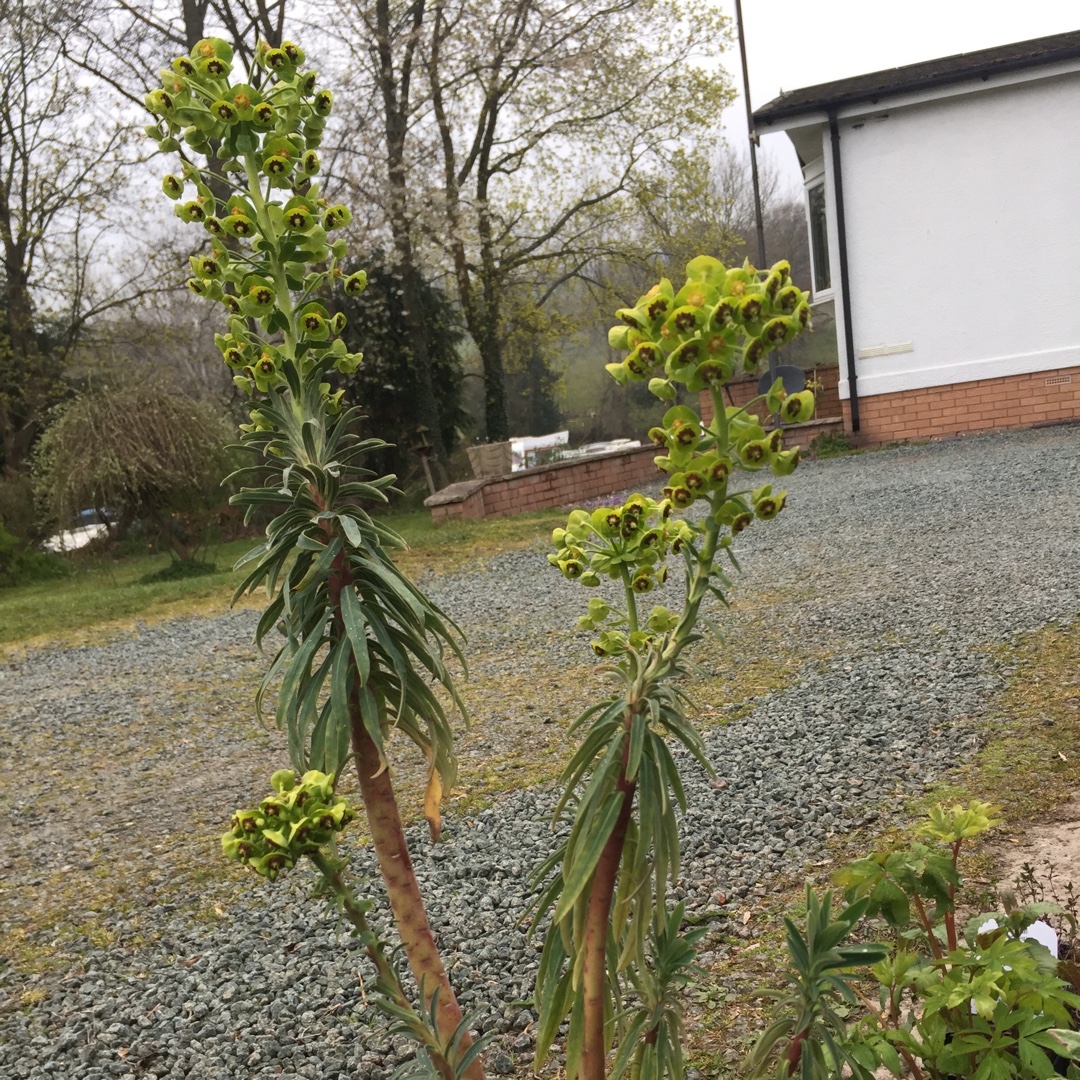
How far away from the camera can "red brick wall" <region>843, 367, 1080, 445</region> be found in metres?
11.4

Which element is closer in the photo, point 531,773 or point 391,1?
point 531,773

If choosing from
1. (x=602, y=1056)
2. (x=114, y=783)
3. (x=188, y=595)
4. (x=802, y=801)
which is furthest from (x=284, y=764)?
(x=188, y=595)

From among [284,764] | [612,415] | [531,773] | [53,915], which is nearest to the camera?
[53,915]

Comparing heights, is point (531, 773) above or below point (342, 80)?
below

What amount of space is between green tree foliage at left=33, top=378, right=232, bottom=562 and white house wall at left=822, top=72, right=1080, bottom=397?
8067 mm

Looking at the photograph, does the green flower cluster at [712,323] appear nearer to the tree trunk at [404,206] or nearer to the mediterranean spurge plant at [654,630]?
the mediterranean spurge plant at [654,630]

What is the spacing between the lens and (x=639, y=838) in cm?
89

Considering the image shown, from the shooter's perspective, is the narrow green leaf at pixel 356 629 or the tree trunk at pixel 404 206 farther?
the tree trunk at pixel 404 206

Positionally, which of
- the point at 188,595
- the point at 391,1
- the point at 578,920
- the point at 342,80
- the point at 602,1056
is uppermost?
the point at 391,1

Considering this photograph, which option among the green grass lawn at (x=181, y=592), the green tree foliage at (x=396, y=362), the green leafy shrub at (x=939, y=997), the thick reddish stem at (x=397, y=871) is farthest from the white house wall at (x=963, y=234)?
the thick reddish stem at (x=397, y=871)

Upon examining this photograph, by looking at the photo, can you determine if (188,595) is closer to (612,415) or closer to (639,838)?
(639,838)

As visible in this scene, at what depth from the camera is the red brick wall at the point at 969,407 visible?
11.4 m

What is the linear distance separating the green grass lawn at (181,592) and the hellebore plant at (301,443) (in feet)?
23.4

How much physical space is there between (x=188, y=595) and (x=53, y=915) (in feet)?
21.7
